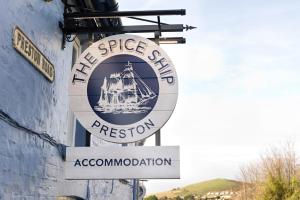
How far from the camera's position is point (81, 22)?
19.6 ft

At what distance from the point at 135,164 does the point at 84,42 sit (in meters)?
Answer: 3.03

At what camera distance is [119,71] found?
14.6ft

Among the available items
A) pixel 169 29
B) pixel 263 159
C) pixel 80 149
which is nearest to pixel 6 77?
pixel 80 149

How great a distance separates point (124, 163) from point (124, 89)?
0.76m

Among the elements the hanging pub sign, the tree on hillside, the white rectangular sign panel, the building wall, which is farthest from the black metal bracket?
the tree on hillside

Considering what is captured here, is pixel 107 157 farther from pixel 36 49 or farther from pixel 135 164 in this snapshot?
pixel 36 49

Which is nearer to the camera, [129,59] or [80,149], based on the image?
[80,149]

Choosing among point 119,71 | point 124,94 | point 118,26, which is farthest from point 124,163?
point 118,26

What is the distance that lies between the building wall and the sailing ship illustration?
0.73m

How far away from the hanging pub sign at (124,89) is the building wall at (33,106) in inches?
19.4

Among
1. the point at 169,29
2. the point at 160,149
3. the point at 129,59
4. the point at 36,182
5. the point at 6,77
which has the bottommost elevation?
the point at 36,182

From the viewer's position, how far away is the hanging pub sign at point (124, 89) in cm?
425

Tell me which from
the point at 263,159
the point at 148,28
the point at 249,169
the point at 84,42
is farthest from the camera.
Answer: the point at 249,169

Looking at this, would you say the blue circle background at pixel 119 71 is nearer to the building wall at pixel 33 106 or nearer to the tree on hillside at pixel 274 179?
the building wall at pixel 33 106
